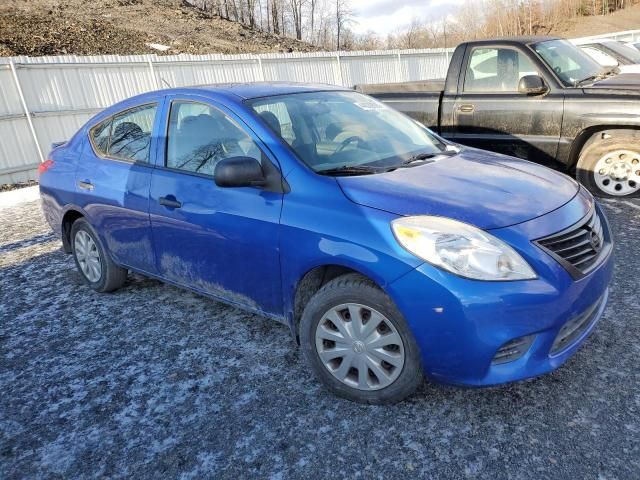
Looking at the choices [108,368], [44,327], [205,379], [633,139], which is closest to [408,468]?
[205,379]

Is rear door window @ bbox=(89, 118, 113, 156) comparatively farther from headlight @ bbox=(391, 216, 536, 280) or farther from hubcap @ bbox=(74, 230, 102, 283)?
headlight @ bbox=(391, 216, 536, 280)

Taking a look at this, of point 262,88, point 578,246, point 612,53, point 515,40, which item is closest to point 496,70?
point 515,40

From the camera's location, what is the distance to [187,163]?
10.5ft

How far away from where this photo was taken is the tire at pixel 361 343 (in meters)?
2.34

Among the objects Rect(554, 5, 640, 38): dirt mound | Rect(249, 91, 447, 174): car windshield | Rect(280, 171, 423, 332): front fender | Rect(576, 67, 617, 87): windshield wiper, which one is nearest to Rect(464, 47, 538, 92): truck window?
Rect(576, 67, 617, 87): windshield wiper

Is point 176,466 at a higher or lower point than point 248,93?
lower

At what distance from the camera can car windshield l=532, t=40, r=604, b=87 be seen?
217 inches

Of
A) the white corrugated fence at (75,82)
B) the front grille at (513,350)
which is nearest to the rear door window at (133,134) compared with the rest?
the front grille at (513,350)

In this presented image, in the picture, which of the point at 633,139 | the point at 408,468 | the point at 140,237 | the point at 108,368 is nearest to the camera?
the point at 408,468

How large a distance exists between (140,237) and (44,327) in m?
1.06

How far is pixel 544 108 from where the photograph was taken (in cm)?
539

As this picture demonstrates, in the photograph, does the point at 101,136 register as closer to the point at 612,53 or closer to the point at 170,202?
the point at 170,202

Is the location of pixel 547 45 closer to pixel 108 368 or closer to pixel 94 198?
pixel 94 198

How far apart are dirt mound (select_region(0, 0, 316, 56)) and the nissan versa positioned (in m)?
20.5
